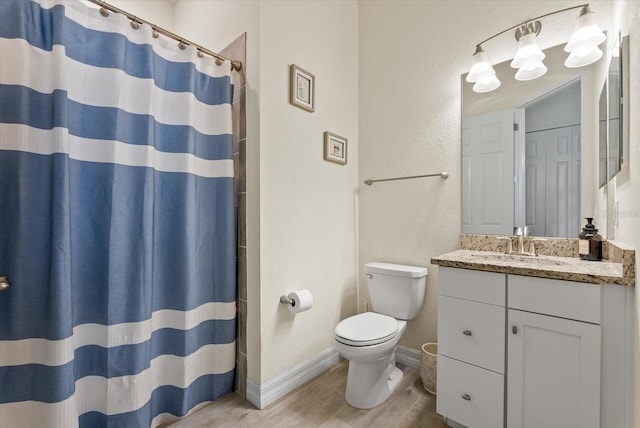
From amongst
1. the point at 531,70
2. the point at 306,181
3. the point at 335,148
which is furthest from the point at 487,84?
the point at 306,181

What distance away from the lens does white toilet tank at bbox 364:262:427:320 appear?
1925mm

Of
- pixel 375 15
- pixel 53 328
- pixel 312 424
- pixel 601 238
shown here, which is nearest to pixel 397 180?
pixel 601 238

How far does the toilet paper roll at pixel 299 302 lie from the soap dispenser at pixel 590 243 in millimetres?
1452

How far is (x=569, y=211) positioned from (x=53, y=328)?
97.6 inches

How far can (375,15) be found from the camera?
2326mm

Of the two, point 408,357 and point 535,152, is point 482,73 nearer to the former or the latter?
point 535,152

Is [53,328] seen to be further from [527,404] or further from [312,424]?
[527,404]

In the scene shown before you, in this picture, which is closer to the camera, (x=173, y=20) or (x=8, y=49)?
(x=8, y=49)

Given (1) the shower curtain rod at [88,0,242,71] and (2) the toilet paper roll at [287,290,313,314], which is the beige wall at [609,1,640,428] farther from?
(1) the shower curtain rod at [88,0,242,71]

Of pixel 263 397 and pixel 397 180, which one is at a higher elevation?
pixel 397 180

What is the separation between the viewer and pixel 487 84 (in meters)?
1.78

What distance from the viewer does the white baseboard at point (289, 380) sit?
1.66 m

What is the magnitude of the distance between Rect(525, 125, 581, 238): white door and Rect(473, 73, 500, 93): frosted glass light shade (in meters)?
0.36

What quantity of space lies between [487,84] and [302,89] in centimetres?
115
